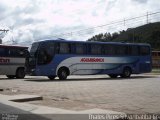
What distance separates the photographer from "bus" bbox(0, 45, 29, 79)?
3338 centimetres

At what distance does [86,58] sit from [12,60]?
21.6 ft

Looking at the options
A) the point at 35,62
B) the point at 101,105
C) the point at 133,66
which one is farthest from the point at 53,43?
the point at 101,105

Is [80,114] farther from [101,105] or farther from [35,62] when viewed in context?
[35,62]

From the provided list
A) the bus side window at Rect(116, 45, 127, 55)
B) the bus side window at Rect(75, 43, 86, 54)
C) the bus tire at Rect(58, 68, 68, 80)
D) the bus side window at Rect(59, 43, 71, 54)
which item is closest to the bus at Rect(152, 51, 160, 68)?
the bus side window at Rect(116, 45, 127, 55)

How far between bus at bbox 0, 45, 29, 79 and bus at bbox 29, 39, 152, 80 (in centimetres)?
340

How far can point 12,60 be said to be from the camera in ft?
111

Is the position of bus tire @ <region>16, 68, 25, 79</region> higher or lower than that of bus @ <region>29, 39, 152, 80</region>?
lower

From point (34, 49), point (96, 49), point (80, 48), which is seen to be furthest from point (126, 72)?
point (34, 49)

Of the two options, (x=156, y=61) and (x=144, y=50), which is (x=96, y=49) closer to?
(x=144, y=50)

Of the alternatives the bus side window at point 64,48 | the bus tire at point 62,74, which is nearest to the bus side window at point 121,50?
the bus side window at point 64,48

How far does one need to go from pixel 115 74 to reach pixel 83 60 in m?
4.38

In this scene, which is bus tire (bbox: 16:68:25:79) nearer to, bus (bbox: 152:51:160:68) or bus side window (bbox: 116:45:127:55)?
bus side window (bbox: 116:45:127:55)

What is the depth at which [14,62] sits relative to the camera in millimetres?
34156

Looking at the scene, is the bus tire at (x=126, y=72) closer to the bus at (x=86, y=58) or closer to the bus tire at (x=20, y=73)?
the bus at (x=86, y=58)
